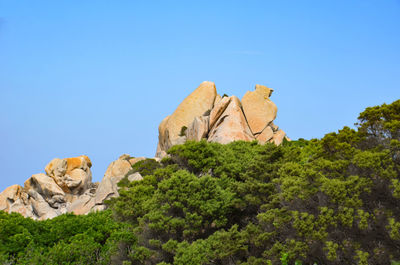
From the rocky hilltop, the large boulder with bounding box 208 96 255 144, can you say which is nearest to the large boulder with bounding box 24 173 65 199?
the rocky hilltop

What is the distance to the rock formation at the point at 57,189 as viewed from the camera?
188 feet

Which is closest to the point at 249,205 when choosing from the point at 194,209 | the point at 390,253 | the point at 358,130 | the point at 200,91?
the point at 194,209

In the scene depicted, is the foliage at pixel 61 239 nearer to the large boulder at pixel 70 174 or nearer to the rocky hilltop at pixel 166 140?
the rocky hilltop at pixel 166 140

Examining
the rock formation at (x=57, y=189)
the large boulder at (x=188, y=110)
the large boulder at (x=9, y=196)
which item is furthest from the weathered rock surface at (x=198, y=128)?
the large boulder at (x=9, y=196)

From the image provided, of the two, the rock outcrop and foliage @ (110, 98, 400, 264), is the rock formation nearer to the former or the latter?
the rock outcrop

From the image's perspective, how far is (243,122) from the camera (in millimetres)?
46719

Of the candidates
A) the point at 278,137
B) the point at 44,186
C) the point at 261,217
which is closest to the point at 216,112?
the point at 278,137

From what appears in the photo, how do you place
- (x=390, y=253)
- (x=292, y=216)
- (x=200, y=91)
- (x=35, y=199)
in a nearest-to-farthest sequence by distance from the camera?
(x=390, y=253)
(x=292, y=216)
(x=200, y=91)
(x=35, y=199)

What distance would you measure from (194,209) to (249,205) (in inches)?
110

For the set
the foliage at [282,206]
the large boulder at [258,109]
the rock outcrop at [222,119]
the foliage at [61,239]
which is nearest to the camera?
the foliage at [282,206]

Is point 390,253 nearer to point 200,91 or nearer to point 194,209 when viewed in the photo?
point 194,209

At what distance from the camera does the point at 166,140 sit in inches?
2122

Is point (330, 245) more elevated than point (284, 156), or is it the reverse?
point (284, 156)

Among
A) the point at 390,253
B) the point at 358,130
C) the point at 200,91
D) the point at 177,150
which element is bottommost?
the point at 390,253
